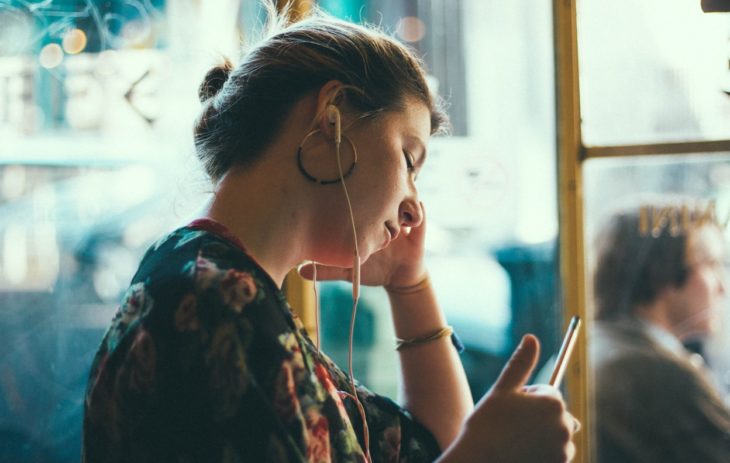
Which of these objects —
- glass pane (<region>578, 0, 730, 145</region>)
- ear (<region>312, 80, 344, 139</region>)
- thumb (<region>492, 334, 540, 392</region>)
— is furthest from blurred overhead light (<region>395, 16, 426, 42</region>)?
thumb (<region>492, 334, 540, 392</region>)

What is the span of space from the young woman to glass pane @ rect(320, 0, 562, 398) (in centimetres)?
54

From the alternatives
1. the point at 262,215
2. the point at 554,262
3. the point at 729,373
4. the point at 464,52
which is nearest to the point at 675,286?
the point at 729,373

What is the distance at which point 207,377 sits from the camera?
0.68m

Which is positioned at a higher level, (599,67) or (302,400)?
(599,67)

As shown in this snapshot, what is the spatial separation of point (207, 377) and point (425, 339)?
58cm

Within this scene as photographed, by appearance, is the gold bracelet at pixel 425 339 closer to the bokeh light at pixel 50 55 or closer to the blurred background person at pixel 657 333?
the blurred background person at pixel 657 333

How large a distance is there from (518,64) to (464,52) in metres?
0.13

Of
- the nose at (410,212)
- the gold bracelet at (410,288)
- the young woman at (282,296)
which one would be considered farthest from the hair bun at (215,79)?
the gold bracelet at (410,288)

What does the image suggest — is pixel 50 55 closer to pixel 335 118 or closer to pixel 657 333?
pixel 335 118

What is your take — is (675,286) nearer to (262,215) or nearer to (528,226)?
(528,226)

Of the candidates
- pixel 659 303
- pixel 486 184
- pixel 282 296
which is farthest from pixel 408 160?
pixel 659 303

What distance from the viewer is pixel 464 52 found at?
5.61ft

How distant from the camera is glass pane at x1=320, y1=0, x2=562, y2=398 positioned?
167cm

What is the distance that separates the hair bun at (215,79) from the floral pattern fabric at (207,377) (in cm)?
34
